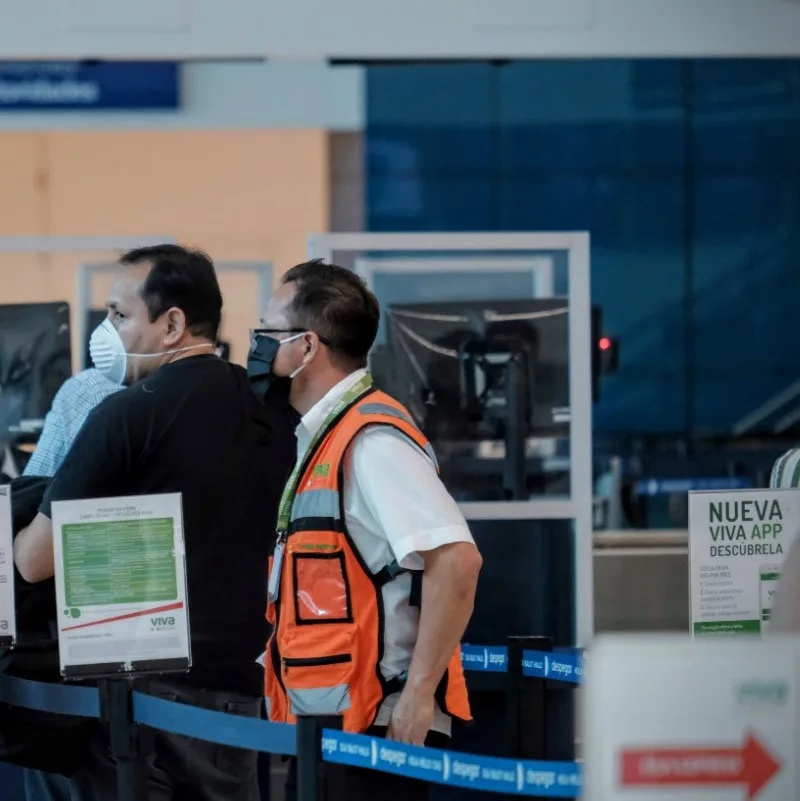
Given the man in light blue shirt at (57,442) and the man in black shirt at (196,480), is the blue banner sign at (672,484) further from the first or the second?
the man in black shirt at (196,480)

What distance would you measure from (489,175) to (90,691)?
779cm

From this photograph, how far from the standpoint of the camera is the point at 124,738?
2314mm

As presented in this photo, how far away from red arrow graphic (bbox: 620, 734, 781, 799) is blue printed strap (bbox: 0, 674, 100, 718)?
1.44 m

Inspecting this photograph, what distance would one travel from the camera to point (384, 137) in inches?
379

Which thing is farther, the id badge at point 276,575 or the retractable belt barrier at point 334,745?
the id badge at point 276,575

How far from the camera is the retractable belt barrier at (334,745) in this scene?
2.04 metres

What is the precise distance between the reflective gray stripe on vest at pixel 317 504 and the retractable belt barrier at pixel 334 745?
1.07 ft

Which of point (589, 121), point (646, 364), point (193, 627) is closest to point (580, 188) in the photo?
point (589, 121)

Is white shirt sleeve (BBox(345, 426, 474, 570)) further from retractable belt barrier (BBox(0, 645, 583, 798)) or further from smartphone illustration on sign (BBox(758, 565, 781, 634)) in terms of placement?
smartphone illustration on sign (BBox(758, 565, 781, 634))

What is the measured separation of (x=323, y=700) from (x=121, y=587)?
401 millimetres

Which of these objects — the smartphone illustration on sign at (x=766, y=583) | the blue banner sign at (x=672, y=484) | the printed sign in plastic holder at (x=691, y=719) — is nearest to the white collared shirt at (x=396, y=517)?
the smartphone illustration on sign at (x=766, y=583)

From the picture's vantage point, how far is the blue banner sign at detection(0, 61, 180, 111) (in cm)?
877

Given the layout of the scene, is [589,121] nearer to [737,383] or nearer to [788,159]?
[788,159]

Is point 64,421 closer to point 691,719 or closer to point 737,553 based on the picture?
point 737,553
